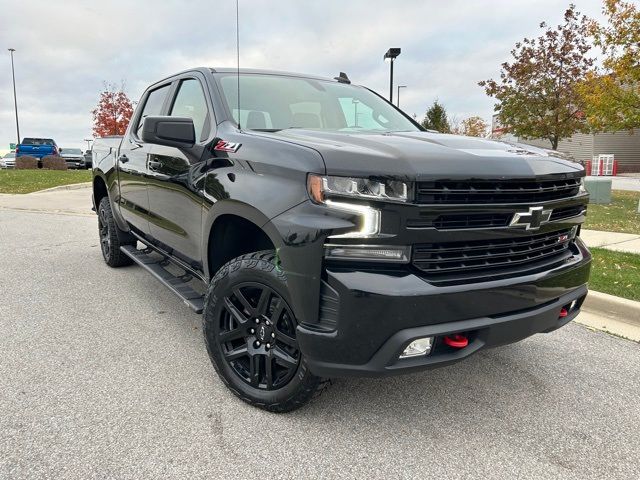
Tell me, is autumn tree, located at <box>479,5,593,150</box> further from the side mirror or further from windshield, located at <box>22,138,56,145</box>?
windshield, located at <box>22,138,56,145</box>

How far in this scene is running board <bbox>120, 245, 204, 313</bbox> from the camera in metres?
3.23

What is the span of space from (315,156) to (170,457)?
1.50 meters

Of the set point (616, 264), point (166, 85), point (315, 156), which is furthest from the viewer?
point (616, 264)

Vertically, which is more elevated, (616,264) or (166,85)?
(166,85)

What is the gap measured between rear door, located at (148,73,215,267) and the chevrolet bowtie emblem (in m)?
1.78

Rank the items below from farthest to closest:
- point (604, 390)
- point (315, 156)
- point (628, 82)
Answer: point (628, 82) → point (604, 390) → point (315, 156)

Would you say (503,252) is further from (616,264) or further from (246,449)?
(616,264)

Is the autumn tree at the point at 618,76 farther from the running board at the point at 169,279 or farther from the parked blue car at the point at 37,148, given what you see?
the parked blue car at the point at 37,148

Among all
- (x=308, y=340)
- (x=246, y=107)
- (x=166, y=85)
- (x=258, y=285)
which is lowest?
(x=308, y=340)

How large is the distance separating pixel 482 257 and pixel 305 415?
48.0 inches

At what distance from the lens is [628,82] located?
41.6 ft

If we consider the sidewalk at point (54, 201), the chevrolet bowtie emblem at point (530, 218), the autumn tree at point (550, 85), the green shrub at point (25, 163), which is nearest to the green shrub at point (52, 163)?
the green shrub at point (25, 163)

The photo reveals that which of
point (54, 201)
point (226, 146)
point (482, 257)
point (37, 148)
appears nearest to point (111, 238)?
point (226, 146)

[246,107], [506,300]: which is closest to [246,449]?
[506,300]
